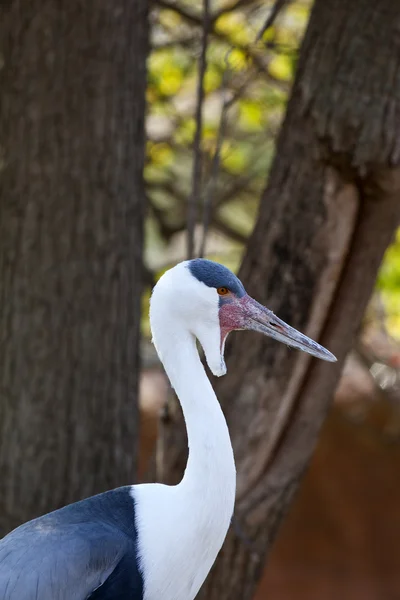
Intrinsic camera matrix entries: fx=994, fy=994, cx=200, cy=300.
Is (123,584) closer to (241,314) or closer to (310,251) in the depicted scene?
(241,314)

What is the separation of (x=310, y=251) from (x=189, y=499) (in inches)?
42.8

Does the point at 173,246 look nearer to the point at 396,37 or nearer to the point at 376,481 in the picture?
the point at 376,481

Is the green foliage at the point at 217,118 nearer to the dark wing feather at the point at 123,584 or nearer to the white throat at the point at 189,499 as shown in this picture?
the white throat at the point at 189,499

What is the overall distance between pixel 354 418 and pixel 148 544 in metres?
4.37

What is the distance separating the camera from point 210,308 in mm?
2576

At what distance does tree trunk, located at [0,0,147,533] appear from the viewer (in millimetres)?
3564

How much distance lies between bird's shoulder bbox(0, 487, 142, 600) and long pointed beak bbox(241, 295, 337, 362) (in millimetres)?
599

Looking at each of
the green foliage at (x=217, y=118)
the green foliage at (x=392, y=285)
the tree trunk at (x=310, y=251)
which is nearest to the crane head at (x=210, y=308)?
the tree trunk at (x=310, y=251)

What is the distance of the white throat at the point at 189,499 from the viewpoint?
101 inches

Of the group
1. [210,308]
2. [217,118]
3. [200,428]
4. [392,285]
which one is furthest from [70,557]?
[217,118]

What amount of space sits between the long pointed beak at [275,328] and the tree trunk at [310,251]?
28.3 inches

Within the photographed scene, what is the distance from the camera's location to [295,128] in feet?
10.9

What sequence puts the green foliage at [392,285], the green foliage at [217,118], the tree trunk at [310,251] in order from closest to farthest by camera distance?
the tree trunk at [310,251] → the green foliage at [217,118] → the green foliage at [392,285]

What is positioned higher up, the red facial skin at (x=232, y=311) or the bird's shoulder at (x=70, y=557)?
the red facial skin at (x=232, y=311)
